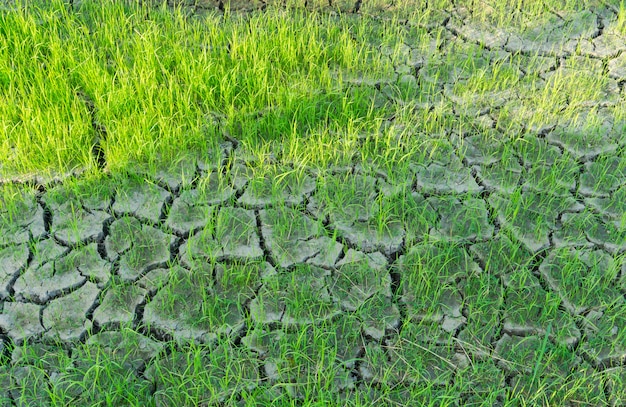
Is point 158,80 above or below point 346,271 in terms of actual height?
above

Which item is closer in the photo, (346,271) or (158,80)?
(346,271)

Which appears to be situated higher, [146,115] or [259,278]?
[146,115]

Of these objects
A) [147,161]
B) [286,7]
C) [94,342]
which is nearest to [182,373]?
[94,342]

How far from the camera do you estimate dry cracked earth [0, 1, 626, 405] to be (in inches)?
97.3

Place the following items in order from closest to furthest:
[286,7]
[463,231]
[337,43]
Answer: [463,231] < [337,43] < [286,7]

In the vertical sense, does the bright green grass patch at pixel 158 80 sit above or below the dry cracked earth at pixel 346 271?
above

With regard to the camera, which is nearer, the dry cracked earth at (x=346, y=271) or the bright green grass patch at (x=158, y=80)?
the dry cracked earth at (x=346, y=271)

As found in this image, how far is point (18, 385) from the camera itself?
2365 mm

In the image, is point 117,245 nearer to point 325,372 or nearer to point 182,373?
point 182,373

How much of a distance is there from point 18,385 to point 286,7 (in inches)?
102

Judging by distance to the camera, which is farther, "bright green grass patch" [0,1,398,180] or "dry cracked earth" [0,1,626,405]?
"bright green grass patch" [0,1,398,180]

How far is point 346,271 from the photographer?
9.02 feet

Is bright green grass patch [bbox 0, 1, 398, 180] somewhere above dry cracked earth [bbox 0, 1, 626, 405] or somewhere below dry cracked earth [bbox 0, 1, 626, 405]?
above

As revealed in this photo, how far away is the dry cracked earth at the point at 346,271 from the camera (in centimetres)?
247
